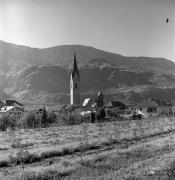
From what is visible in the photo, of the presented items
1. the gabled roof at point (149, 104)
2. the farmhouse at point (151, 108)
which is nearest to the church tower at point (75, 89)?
the farmhouse at point (151, 108)

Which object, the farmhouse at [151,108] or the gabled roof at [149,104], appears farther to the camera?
the gabled roof at [149,104]

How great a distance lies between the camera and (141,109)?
12069 cm

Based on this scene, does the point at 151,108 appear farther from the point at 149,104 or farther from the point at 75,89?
the point at 75,89

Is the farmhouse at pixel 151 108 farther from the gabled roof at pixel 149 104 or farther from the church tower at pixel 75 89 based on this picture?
the church tower at pixel 75 89

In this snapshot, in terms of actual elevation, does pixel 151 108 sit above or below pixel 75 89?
below

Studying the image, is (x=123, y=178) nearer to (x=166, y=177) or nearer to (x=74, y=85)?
(x=166, y=177)

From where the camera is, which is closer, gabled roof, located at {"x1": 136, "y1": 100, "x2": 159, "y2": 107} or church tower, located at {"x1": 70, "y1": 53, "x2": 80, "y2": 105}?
gabled roof, located at {"x1": 136, "y1": 100, "x2": 159, "y2": 107}

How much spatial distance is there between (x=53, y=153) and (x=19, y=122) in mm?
58646

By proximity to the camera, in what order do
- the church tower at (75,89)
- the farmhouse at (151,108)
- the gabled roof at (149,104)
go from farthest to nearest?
the church tower at (75,89)
the gabled roof at (149,104)
the farmhouse at (151,108)

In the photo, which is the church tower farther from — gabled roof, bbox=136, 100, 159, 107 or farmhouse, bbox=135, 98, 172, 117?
gabled roof, bbox=136, 100, 159, 107

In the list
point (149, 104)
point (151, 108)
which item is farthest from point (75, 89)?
point (151, 108)

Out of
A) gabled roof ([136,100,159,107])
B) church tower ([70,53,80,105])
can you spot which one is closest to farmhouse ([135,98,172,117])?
gabled roof ([136,100,159,107])

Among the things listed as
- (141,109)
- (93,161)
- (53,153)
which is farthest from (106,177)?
(141,109)

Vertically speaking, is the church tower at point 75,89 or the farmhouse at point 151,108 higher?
the church tower at point 75,89
